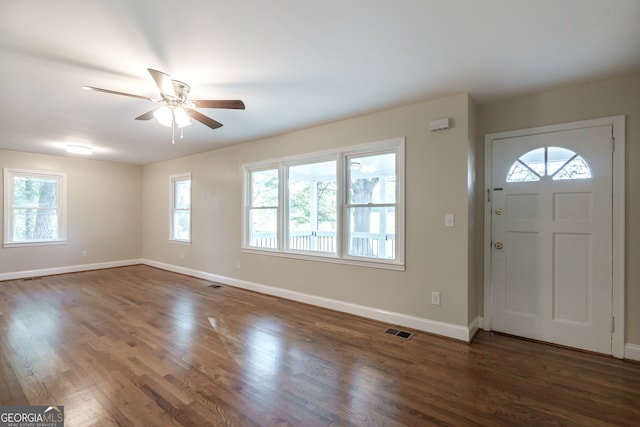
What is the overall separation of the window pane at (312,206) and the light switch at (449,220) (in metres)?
1.47

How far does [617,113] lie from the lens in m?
2.61

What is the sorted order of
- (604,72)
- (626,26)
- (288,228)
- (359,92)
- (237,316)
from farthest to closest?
(288,228), (237,316), (359,92), (604,72), (626,26)

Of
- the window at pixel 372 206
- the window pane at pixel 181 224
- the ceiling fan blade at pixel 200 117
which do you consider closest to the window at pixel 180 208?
the window pane at pixel 181 224

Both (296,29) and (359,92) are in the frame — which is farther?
(359,92)

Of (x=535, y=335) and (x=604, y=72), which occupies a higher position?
(x=604, y=72)

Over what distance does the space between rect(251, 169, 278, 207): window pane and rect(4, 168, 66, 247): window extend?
436cm

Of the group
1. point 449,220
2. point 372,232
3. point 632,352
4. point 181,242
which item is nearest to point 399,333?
point 372,232

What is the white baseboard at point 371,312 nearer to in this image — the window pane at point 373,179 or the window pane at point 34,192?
the window pane at point 373,179

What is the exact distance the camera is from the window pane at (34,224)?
5645 millimetres

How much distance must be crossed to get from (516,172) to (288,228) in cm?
300

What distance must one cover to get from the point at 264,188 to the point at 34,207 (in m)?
4.84

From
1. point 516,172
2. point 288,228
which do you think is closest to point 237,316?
point 288,228

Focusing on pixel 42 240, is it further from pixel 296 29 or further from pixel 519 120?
pixel 519 120

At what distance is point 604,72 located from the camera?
2510 mm
